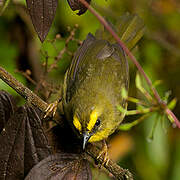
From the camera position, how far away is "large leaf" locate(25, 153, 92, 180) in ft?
6.16

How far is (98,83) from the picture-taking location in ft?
10.1

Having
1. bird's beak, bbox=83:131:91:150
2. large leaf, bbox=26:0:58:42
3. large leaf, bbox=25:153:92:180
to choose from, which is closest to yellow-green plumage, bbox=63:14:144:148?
bird's beak, bbox=83:131:91:150

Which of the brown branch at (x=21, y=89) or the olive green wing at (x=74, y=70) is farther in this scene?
the olive green wing at (x=74, y=70)

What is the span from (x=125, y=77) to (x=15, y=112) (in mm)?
1366

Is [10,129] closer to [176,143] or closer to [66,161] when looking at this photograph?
[66,161]

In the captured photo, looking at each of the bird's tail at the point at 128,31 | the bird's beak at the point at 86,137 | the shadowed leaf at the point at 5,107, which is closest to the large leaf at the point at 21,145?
the shadowed leaf at the point at 5,107

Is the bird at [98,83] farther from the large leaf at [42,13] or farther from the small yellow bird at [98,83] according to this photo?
the large leaf at [42,13]

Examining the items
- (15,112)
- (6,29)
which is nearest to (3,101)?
(15,112)

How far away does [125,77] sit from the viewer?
3.23m

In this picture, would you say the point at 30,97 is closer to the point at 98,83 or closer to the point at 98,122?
the point at 98,122

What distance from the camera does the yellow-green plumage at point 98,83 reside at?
278cm

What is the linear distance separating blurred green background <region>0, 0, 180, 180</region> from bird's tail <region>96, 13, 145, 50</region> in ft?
1.17

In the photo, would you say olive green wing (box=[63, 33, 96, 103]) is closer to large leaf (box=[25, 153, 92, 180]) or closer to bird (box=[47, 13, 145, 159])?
bird (box=[47, 13, 145, 159])

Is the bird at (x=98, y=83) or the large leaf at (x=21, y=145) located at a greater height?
the large leaf at (x=21, y=145)
